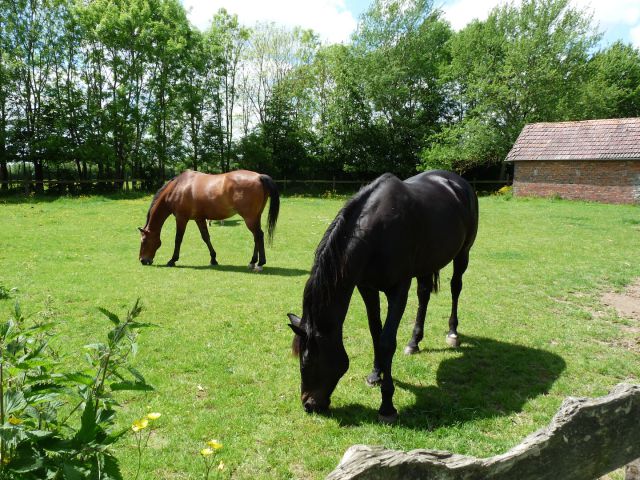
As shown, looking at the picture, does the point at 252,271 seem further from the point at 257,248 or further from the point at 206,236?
the point at 206,236

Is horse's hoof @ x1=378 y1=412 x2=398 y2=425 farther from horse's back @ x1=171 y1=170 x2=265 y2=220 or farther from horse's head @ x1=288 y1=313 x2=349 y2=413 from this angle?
horse's back @ x1=171 y1=170 x2=265 y2=220

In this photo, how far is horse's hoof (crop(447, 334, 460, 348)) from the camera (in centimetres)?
520

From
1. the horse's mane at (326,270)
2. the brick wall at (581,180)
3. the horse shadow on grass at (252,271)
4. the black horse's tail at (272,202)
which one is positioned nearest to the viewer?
the horse's mane at (326,270)

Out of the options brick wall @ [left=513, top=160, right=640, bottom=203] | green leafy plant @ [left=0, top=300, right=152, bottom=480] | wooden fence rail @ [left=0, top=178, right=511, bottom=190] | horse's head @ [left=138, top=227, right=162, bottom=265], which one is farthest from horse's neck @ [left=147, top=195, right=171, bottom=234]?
brick wall @ [left=513, top=160, right=640, bottom=203]

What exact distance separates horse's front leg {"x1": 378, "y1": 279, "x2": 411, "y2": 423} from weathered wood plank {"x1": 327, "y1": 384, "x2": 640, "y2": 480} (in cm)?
215

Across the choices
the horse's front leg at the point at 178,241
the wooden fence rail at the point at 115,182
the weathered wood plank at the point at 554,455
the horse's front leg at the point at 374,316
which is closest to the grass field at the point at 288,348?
the horse's front leg at the point at 374,316

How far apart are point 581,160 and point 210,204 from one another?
76.1 ft

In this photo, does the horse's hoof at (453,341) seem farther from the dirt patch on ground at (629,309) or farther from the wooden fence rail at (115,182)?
the wooden fence rail at (115,182)

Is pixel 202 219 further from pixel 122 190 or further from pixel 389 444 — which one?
pixel 122 190

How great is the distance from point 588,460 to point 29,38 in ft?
107

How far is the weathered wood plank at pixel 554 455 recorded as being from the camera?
3.59ft

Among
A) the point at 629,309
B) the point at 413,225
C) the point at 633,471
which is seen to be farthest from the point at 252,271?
the point at 633,471

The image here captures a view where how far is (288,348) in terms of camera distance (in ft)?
16.7

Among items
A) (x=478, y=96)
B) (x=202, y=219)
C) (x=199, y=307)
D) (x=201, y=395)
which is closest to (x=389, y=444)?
(x=201, y=395)
